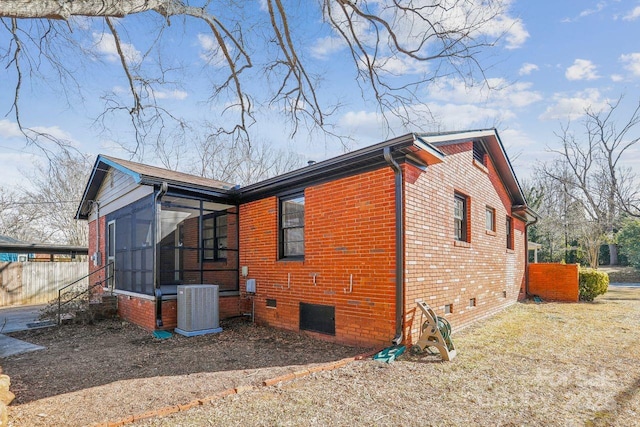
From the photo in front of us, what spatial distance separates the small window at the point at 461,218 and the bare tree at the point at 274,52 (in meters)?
2.15

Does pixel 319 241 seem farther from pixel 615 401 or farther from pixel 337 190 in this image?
pixel 615 401

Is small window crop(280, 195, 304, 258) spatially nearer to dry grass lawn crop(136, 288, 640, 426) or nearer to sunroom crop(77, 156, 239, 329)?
sunroom crop(77, 156, 239, 329)

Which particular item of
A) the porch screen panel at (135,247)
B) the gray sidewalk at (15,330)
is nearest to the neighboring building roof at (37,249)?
the gray sidewalk at (15,330)

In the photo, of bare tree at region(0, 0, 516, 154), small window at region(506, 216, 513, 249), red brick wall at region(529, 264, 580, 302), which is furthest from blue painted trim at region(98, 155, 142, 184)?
red brick wall at region(529, 264, 580, 302)

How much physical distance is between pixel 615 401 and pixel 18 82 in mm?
9687

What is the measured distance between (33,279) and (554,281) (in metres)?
21.0

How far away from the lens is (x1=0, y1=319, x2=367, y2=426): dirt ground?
3.94m

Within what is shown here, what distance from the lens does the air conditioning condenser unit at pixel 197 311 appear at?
7742 mm

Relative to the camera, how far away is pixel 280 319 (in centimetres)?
804

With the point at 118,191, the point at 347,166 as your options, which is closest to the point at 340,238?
the point at 347,166

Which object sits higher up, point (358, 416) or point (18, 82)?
point (18, 82)

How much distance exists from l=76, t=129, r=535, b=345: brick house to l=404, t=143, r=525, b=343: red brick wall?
0.12ft

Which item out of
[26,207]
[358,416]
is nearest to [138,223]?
[358,416]

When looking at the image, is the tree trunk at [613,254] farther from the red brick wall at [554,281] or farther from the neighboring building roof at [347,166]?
the neighboring building roof at [347,166]
